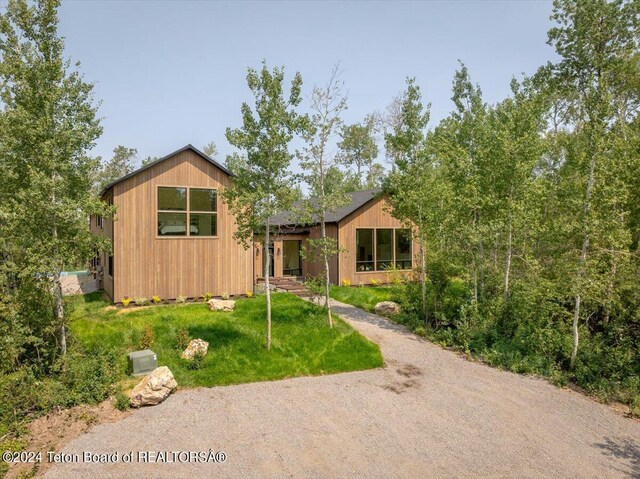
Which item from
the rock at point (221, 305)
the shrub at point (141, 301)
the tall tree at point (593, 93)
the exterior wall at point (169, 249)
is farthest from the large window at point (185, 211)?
the tall tree at point (593, 93)

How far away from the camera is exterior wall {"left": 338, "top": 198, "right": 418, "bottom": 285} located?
→ 20.3m

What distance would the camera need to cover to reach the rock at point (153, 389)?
800 centimetres

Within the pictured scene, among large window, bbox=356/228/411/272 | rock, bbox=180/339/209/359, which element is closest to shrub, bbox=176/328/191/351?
rock, bbox=180/339/209/359

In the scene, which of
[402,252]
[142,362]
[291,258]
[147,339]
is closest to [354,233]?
[402,252]

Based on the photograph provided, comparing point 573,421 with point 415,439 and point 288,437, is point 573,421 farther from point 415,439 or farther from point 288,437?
point 288,437

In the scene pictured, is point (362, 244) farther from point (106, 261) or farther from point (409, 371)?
point (106, 261)

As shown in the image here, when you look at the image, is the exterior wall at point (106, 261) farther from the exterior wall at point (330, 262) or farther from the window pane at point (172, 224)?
the exterior wall at point (330, 262)

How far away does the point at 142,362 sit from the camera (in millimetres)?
9242

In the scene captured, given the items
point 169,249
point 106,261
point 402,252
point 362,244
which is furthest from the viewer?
point 402,252

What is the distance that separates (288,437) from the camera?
6.93m

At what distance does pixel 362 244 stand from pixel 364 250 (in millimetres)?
357

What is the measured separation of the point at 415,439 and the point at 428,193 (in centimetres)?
912

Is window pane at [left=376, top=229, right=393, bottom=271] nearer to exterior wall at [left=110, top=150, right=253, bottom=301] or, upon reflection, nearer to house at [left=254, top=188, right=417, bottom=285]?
house at [left=254, top=188, right=417, bottom=285]

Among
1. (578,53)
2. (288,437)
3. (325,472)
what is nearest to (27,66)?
(288,437)
